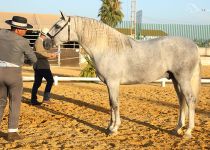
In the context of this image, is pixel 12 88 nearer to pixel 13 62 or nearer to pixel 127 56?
pixel 13 62

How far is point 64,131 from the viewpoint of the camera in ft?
18.6

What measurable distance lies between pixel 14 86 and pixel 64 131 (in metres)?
1.24

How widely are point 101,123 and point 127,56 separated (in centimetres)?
160

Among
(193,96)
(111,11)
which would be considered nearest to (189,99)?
(193,96)

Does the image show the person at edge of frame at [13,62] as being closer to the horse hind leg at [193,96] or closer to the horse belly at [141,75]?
the horse belly at [141,75]

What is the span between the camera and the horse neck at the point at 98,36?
5.29 meters

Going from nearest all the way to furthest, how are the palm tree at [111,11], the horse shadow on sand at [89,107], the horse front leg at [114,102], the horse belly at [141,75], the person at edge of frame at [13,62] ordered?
1. the person at edge of frame at [13,62]
2. the horse front leg at [114,102]
3. the horse belly at [141,75]
4. the horse shadow on sand at [89,107]
5. the palm tree at [111,11]

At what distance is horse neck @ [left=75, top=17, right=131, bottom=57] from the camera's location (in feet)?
17.3

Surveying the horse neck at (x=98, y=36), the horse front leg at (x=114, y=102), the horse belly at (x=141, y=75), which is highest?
the horse neck at (x=98, y=36)

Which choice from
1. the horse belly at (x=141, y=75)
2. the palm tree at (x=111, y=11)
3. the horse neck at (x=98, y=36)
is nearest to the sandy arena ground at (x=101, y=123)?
the horse belly at (x=141, y=75)

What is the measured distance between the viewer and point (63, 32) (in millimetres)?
5340

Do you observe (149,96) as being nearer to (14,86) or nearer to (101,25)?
(101,25)

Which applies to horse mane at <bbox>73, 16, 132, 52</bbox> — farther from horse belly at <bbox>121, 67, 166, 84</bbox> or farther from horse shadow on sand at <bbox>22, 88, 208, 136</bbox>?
horse shadow on sand at <bbox>22, 88, 208, 136</bbox>

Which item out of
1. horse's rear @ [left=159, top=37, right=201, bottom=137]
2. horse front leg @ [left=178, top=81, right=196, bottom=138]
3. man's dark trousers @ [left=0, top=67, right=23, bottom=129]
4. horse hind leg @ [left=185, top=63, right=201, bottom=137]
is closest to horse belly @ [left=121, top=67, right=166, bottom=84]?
horse's rear @ [left=159, top=37, right=201, bottom=137]
